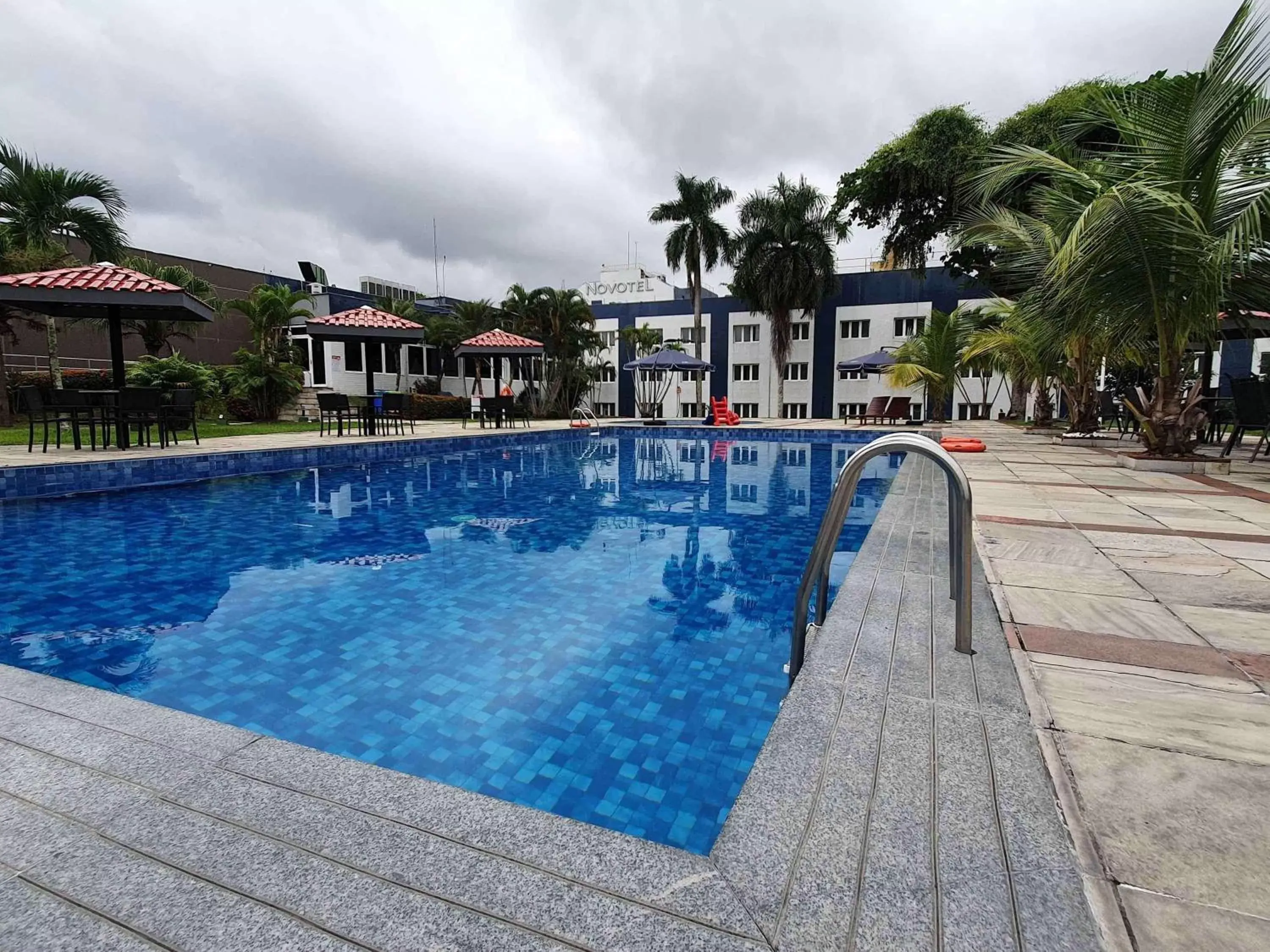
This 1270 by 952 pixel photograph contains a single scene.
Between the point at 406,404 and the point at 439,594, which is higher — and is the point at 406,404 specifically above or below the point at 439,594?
above

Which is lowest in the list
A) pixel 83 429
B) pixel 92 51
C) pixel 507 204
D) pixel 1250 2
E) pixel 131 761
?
pixel 131 761

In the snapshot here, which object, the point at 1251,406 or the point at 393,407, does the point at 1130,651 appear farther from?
the point at 393,407

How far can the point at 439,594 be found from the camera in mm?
4188

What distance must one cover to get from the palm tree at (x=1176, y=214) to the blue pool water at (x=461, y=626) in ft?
11.6

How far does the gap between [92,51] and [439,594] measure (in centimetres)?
1435

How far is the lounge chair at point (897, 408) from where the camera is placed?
16656 millimetres

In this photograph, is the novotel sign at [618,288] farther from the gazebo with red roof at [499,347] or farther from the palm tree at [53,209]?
the palm tree at [53,209]

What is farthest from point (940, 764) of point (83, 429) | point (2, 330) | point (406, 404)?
point (406, 404)

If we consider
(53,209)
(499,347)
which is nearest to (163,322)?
(53,209)

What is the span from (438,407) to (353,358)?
15.2ft

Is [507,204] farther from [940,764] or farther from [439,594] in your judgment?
[940,764]

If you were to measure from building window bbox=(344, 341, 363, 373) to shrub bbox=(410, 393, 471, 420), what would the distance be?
310 cm

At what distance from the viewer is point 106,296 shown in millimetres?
8820

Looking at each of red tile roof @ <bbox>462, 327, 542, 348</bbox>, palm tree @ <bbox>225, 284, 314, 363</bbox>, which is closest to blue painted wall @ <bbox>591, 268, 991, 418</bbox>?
red tile roof @ <bbox>462, 327, 542, 348</bbox>
